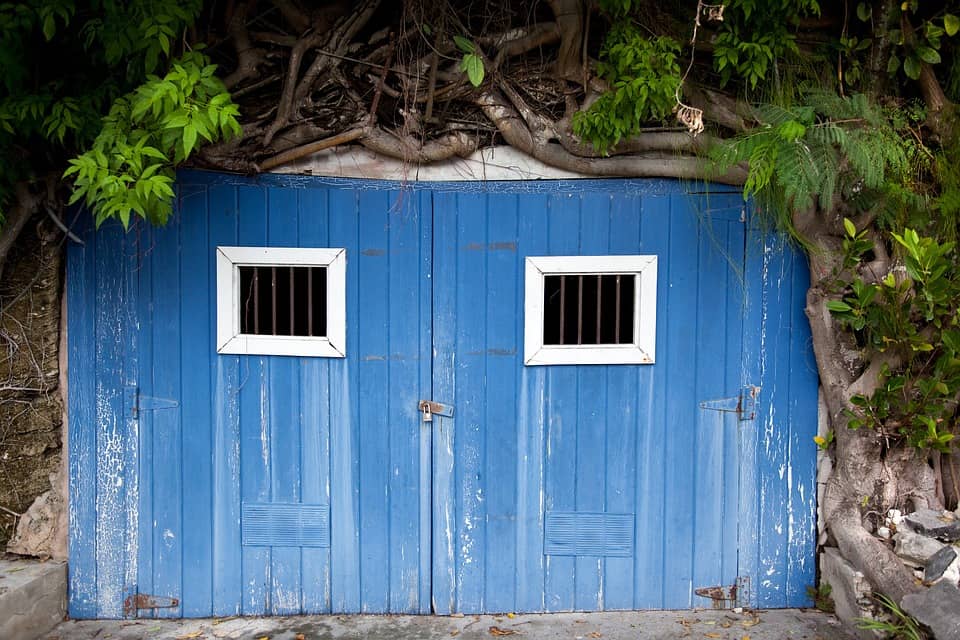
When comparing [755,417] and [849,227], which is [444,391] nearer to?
[755,417]

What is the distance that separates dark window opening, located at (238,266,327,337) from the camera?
151 inches

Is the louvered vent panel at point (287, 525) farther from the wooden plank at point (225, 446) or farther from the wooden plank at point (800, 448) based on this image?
the wooden plank at point (800, 448)

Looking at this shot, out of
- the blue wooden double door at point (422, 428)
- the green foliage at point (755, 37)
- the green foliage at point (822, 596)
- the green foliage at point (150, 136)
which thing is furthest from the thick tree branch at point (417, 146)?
the green foliage at point (822, 596)

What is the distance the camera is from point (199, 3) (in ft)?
11.1

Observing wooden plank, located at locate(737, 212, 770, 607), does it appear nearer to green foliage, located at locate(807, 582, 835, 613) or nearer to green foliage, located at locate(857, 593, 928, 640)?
green foliage, located at locate(807, 582, 835, 613)

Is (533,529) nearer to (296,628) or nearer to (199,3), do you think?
(296,628)

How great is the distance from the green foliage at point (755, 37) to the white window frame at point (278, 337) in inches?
81.2

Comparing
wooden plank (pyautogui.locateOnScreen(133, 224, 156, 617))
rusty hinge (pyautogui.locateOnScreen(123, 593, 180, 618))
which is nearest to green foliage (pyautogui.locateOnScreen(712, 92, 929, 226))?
wooden plank (pyautogui.locateOnScreen(133, 224, 156, 617))

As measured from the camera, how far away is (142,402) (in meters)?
3.82

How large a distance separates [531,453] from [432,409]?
542 mm

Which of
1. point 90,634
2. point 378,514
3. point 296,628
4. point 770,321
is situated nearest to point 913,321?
point 770,321

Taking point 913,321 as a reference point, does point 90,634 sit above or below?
below

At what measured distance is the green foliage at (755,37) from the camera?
138 inches

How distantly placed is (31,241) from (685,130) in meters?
3.27
